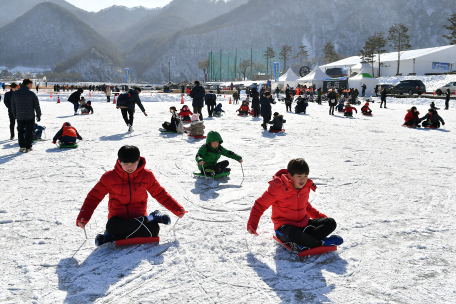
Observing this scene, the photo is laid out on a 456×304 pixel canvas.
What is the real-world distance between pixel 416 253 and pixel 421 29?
171m

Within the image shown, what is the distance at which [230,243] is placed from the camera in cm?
319

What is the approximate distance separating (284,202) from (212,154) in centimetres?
260

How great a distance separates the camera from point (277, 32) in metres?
148

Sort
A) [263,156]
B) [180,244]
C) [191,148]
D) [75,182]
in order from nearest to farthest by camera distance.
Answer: [180,244], [75,182], [263,156], [191,148]

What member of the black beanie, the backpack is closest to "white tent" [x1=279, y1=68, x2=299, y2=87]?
the backpack

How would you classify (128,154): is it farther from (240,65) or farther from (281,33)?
(281,33)

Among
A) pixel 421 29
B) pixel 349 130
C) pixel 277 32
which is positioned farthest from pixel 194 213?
pixel 421 29

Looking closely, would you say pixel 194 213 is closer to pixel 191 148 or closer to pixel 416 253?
pixel 416 253

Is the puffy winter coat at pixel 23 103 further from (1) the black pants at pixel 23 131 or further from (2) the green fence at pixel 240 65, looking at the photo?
(2) the green fence at pixel 240 65

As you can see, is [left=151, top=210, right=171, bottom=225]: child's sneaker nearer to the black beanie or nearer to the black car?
the black beanie

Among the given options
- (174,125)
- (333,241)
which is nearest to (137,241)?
(333,241)

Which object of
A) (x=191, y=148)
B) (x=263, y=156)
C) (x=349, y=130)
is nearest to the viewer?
(x=263, y=156)

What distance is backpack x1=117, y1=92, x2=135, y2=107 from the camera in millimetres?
10281

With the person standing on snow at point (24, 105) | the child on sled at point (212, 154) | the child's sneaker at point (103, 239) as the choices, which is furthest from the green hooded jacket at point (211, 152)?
the person standing on snow at point (24, 105)
